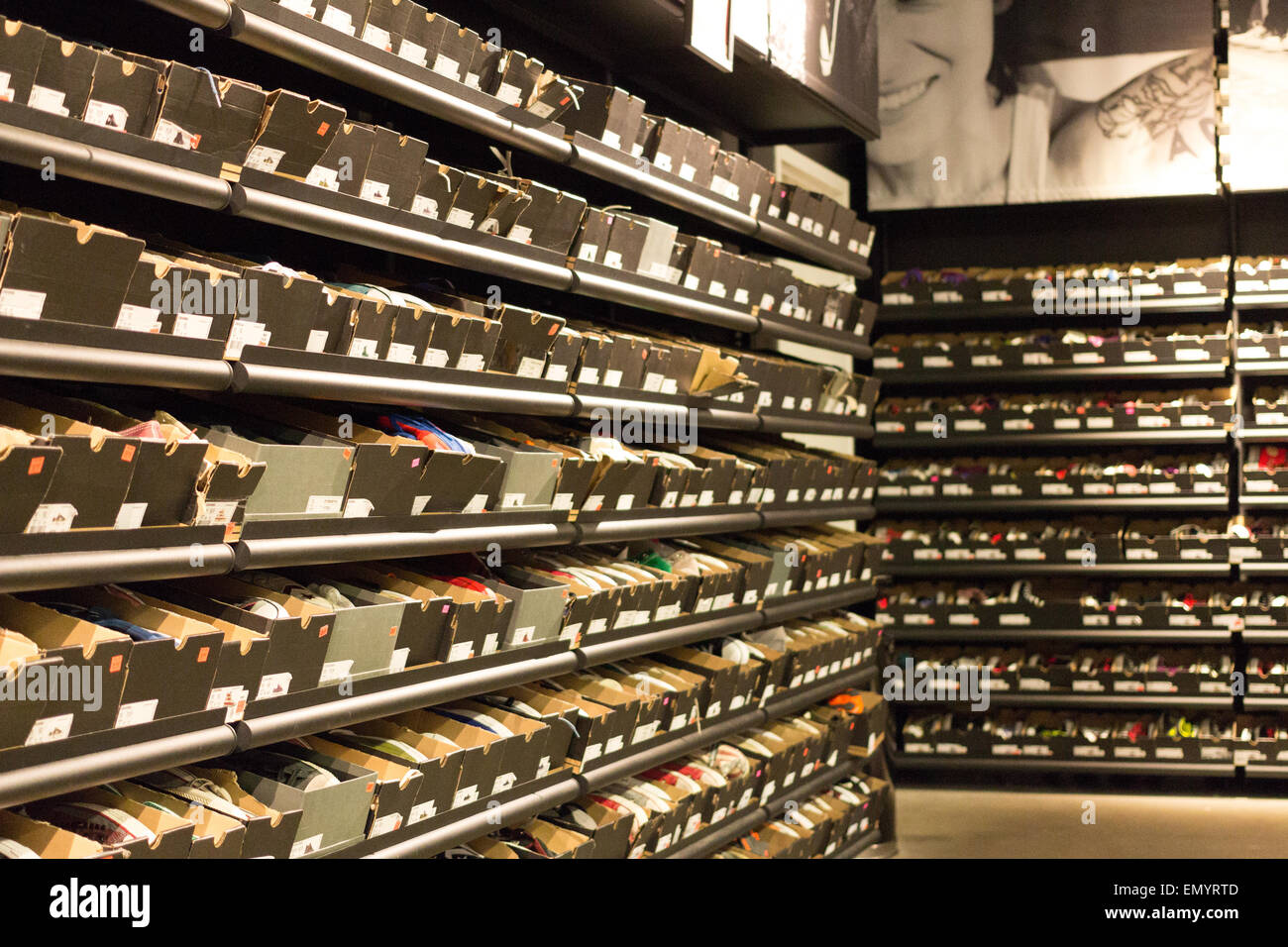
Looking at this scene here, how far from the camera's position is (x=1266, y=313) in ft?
22.2

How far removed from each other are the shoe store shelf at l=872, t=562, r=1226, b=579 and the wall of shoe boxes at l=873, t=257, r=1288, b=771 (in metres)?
0.02

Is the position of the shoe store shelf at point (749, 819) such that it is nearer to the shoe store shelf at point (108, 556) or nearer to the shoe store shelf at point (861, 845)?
the shoe store shelf at point (861, 845)

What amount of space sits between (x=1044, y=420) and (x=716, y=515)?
3.31m

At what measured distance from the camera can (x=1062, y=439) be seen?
673cm

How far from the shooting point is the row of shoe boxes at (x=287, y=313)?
1851mm

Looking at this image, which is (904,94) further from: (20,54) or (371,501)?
(20,54)

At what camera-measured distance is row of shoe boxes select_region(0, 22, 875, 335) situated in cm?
193

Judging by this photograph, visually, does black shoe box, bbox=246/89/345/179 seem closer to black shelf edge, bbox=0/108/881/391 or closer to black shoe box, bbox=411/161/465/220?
black shelf edge, bbox=0/108/881/391

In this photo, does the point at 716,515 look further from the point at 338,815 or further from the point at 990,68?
the point at 990,68

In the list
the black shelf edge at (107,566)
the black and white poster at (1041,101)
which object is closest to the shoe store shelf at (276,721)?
the black shelf edge at (107,566)

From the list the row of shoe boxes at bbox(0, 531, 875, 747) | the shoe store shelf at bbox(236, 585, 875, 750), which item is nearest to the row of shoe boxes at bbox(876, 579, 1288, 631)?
the shoe store shelf at bbox(236, 585, 875, 750)

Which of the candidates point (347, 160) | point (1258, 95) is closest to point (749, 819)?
point (347, 160)
